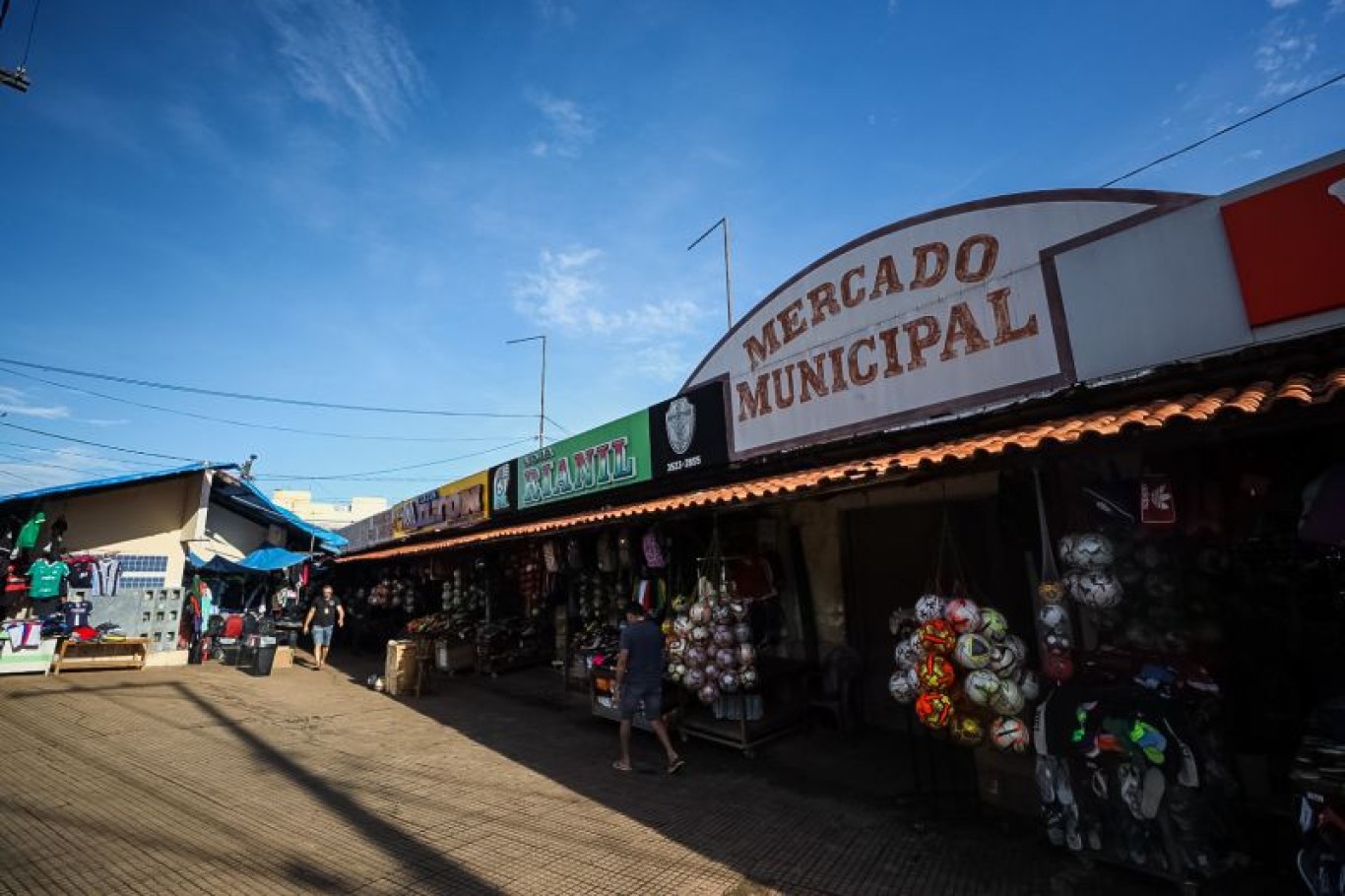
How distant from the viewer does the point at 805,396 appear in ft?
26.6

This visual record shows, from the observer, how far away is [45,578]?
13523 millimetres

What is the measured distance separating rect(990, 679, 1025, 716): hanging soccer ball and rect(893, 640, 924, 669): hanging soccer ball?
0.65 metres

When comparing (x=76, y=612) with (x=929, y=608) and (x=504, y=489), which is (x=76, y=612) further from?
(x=929, y=608)

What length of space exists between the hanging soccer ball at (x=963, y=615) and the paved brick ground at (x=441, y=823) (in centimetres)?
169

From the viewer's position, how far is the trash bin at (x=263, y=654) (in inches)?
540

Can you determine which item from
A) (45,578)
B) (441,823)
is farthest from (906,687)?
(45,578)

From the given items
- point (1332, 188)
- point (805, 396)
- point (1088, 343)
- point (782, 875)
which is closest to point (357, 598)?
point (805, 396)

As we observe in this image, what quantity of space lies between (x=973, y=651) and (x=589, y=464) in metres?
8.18

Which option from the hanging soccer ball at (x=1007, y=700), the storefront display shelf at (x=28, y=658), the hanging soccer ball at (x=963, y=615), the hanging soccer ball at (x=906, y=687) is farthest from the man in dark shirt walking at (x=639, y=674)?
the storefront display shelf at (x=28, y=658)

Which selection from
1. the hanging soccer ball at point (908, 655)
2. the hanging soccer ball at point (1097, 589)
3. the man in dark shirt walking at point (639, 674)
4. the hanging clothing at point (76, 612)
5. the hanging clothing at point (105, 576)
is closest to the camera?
the hanging soccer ball at point (1097, 589)

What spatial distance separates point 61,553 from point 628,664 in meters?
15.7

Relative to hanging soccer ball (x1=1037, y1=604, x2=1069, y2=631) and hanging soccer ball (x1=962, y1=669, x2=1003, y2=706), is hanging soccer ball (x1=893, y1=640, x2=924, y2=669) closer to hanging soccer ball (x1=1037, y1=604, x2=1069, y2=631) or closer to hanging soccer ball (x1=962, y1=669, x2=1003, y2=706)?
hanging soccer ball (x1=962, y1=669, x2=1003, y2=706)

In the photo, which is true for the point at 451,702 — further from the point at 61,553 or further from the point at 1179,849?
the point at 61,553

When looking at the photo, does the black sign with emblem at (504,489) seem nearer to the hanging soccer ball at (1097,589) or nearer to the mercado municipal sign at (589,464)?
the mercado municipal sign at (589,464)
